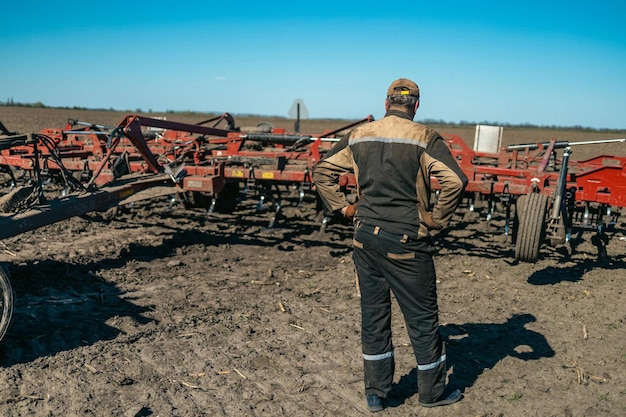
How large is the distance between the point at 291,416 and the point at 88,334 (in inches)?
75.4

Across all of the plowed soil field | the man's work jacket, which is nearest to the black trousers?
the man's work jacket

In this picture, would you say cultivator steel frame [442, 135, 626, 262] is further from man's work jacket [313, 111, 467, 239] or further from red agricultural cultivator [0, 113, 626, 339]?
man's work jacket [313, 111, 467, 239]

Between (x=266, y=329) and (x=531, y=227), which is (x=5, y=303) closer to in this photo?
(x=266, y=329)

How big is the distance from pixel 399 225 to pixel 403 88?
806 mm

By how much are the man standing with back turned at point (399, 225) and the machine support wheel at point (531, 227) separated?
7.39 feet

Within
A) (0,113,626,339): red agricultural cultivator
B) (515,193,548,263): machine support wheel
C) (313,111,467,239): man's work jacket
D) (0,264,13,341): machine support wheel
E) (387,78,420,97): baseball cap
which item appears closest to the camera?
(313,111,467,239): man's work jacket

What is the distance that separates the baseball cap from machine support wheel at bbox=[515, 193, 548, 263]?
251 cm

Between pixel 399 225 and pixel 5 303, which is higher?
pixel 399 225

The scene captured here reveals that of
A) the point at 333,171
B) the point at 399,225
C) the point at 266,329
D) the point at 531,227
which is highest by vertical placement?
the point at 333,171

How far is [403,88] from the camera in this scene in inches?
126

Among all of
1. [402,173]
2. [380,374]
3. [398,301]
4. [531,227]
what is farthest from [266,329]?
[531,227]

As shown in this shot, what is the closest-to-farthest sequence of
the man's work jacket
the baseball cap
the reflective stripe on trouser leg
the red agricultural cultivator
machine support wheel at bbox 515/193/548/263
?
the man's work jacket < the baseball cap < the reflective stripe on trouser leg < the red agricultural cultivator < machine support wheel at bbox 515/193/548/263

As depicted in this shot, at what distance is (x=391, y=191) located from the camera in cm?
320

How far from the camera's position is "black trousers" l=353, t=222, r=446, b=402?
A: 3164 millimetres
